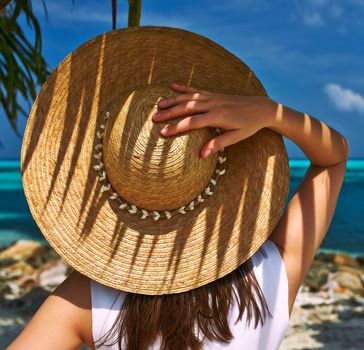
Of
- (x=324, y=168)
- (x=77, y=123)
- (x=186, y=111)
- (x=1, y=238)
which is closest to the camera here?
(x=186, y=111)

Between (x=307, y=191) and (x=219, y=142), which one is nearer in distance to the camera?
(x=219, y=142)

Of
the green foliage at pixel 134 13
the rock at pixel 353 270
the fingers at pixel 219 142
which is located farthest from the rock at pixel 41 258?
the fingers at pixel 219 142

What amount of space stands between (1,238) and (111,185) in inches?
382

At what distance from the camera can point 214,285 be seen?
3.21 ft

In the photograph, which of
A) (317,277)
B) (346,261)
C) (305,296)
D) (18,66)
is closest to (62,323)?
(18,66)

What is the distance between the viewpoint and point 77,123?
1006 millimetres

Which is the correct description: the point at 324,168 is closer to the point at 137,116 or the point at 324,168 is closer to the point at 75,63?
the point at 137,116

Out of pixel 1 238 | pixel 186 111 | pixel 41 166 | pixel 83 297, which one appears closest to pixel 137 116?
pixel 186 111

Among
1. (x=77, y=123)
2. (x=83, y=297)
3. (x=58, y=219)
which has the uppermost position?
(x=77, y=123)

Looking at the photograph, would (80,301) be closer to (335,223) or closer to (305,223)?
(305,223)

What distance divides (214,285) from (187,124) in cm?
30

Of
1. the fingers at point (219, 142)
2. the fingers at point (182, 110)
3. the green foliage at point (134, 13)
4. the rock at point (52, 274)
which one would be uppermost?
the green foliage at point (134, 13)

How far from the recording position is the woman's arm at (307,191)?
3.34 ft

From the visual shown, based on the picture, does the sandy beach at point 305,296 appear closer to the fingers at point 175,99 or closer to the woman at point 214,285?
the woman at point 214,285
